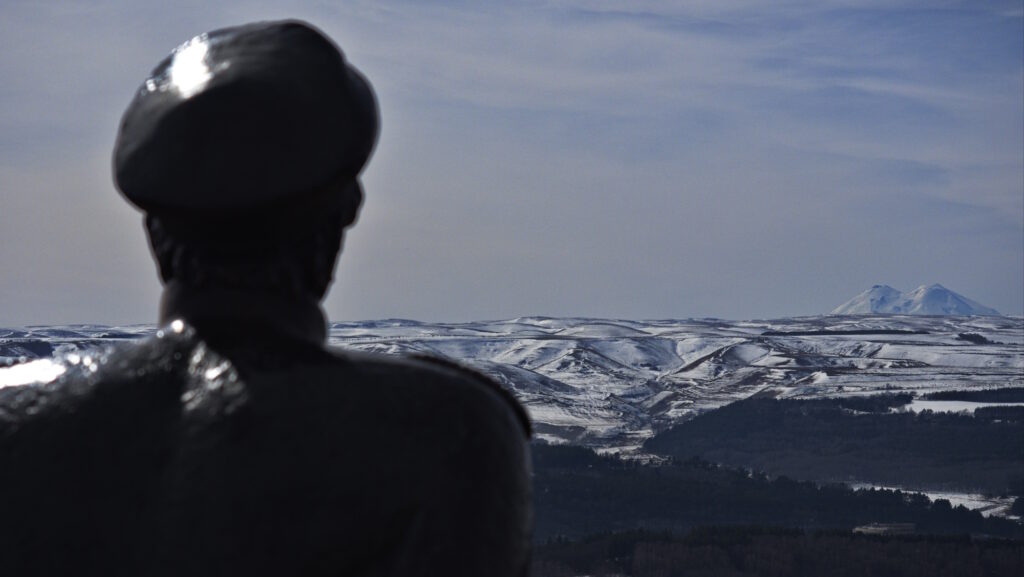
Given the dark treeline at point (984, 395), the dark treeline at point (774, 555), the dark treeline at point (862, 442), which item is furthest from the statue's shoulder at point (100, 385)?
the dark treeline at point (984, 395)

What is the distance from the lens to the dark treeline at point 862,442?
75.1 meters

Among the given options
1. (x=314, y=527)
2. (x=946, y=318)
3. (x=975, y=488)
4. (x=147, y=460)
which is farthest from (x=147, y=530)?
(x=946, y=318)

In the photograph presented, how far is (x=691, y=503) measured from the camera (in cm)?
6506

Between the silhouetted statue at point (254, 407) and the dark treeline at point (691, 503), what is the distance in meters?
53.3

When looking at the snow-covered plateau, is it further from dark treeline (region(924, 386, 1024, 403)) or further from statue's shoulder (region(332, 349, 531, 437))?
statue's shoulder (region(332, 349, 531, 437))

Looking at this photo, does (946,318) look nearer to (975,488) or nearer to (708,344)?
(708,344)

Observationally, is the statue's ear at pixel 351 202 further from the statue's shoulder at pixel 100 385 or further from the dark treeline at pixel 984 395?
the dark treeline at pixel 984 395

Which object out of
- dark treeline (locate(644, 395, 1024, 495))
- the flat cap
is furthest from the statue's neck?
dark treeline (locate(644, 395, 1024, 495))

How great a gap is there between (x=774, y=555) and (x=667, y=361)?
43.7m

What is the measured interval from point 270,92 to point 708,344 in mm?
97362

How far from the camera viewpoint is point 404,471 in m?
2.51

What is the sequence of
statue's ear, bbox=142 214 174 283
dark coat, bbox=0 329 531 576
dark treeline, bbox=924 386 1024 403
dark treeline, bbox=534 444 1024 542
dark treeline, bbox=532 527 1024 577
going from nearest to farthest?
dark coat, bbox=0 329 531 576 < statue's ear, bbox=142 214 174 283 < dark treeline, bbox=532 527 1024 577 < dark treeline, bbox=534 444 1024 542 < dark treeline, bbox=924 386 1024 403

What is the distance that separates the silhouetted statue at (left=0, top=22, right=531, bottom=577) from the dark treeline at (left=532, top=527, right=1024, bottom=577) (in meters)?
42.8

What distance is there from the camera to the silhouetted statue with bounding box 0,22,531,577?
98.0 inches
